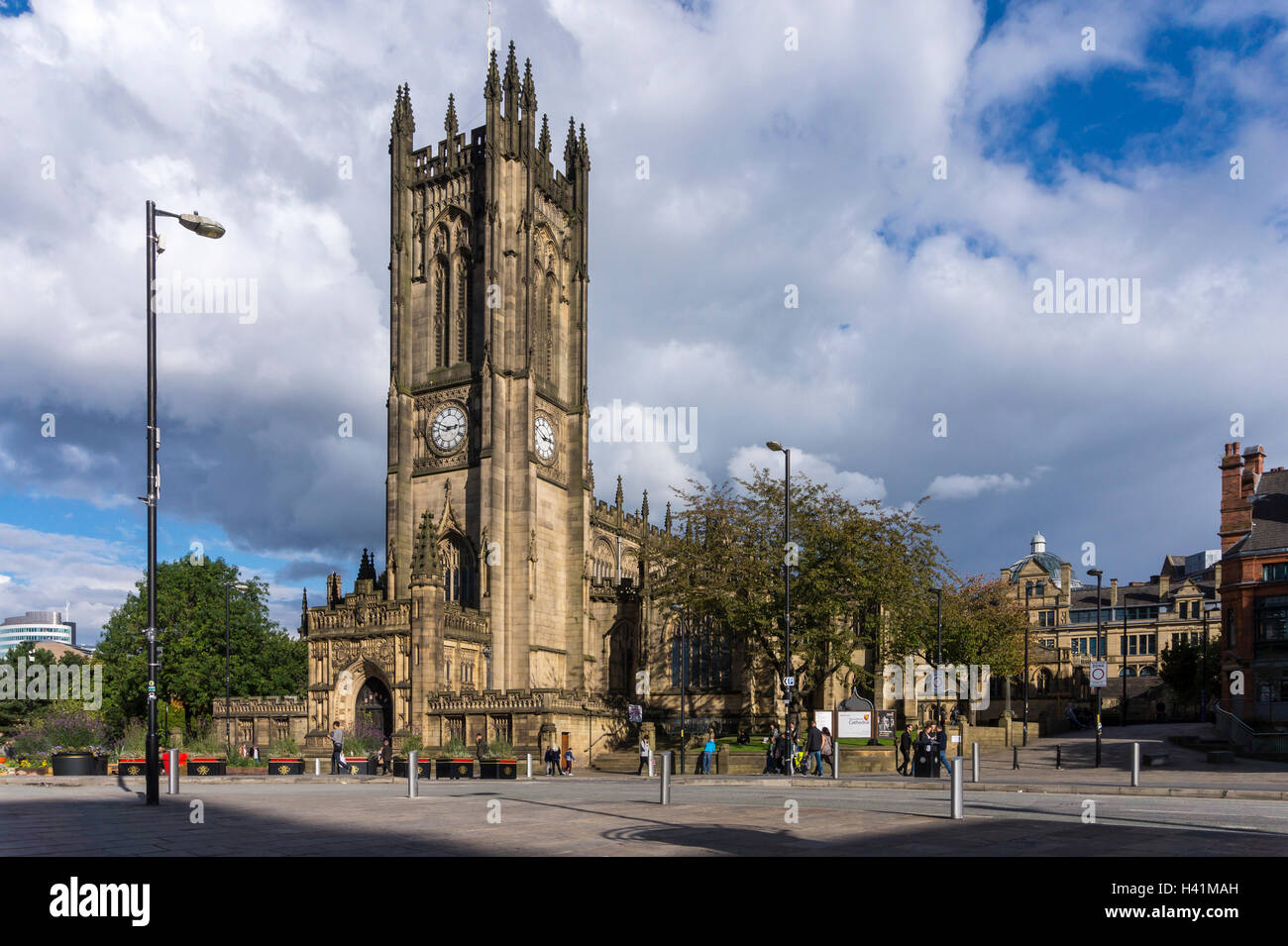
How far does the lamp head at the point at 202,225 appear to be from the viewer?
2033cm

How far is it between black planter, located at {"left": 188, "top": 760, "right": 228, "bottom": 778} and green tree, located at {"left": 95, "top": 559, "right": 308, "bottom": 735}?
3588cm

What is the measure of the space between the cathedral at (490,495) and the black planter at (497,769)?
42.2ft

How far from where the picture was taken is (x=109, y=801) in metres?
20.7

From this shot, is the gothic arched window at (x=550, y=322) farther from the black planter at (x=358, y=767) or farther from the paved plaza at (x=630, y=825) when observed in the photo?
the paved plaza at (x=630, y=825)

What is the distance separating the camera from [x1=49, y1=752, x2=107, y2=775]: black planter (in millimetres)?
34188

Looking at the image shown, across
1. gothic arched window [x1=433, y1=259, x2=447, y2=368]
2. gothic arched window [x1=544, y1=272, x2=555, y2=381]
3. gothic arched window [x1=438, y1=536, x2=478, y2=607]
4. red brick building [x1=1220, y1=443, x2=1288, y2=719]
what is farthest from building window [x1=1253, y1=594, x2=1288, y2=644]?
gothic arched window [x1=433, y1=259, x2=447, y2=368]

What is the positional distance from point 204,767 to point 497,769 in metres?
9.32

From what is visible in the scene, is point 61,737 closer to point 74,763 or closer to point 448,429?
point 74,763

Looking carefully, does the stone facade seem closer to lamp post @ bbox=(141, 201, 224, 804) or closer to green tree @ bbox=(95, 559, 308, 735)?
green tree @ bbox=(95, 559, 308, 735)

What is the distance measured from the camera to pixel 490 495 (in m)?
59.0

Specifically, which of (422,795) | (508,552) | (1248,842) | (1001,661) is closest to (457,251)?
(508,552)

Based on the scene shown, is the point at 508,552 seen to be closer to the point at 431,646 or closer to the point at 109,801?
the point at 431,646

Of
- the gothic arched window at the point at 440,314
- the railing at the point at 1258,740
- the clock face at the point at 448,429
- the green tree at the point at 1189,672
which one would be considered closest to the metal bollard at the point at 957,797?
the railing at the point at 1258,740

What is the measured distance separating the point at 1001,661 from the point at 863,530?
Result: 2740 centimetres
